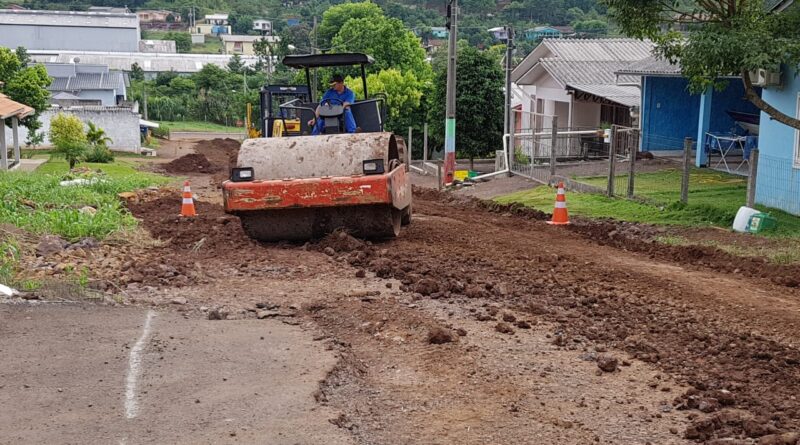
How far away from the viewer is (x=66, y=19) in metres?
113

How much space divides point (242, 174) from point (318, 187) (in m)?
1.00

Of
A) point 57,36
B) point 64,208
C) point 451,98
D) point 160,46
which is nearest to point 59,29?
point 57,36

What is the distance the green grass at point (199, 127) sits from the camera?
259 ft

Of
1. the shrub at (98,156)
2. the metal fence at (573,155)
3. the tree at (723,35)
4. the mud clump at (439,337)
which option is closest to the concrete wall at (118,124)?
the shrub at (98,156)

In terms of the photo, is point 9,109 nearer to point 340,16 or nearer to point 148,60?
point 340,16

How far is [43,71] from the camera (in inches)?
1816

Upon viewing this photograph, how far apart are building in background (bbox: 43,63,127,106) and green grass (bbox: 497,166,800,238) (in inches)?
2202

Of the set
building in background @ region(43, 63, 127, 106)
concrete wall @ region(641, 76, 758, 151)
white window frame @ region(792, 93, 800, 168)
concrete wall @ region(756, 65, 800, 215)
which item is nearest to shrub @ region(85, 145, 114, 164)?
concrete wall @ region(641, 76, 758, 151)

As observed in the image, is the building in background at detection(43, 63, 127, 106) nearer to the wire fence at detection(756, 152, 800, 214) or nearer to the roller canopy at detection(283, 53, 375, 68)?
the roller canopy at detection(283, 53, 375, 68)

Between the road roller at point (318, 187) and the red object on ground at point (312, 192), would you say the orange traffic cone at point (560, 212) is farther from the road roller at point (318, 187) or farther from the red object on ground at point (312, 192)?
the red object on ground at point (312, 192)

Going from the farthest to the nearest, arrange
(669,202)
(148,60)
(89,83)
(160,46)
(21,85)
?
(160,46) → (148,60) → (89,83) → (21,85) → (669,202)

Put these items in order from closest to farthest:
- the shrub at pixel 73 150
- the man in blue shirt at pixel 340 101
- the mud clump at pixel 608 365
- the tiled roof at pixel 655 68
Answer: the mud clump at pixel 608 365 < the man in blue shirt at pixel 340 101 < the tiled roof at pixel 655 68 < the shrub at pixel 73 150

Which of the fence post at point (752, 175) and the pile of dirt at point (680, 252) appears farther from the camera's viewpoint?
the fence post at point (752, 175)

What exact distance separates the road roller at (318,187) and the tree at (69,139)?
29.4 m
